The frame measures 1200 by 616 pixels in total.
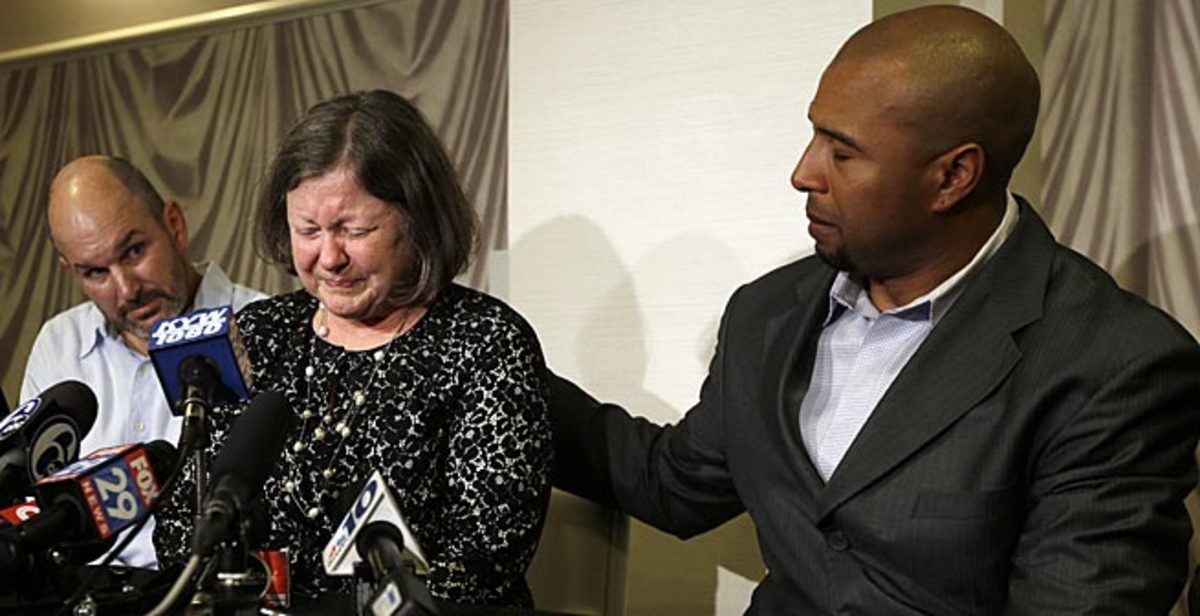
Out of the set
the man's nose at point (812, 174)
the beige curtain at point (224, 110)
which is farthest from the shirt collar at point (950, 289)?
the beige curtain at point (224, 110)

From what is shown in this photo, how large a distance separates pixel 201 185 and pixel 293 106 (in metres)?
0.39

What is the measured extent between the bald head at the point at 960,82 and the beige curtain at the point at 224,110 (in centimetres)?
178

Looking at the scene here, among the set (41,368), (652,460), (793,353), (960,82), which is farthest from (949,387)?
(41,368)

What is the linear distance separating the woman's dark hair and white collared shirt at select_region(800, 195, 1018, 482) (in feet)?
1.69

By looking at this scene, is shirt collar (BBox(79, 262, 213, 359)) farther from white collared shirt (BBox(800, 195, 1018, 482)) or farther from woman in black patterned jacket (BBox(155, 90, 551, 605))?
white collared shirt (BBox(800, 195, 1018, 482))

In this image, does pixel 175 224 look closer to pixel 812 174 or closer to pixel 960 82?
pixel 812 174

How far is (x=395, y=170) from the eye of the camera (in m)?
1.80

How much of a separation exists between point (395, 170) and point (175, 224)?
2.91 ft

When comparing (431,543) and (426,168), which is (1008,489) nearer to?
(431,543)

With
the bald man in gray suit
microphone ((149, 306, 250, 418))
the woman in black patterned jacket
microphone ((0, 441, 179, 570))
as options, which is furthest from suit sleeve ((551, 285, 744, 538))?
microphone ((0, 441, 179, 570))

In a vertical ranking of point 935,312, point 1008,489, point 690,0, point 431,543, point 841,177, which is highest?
→ point 690,0

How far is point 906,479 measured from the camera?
1517mm

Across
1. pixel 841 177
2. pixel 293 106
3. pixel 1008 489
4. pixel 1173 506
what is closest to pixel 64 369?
pixel 293 106

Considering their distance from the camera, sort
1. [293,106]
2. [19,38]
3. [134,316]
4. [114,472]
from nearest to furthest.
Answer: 1. [114,472]
2. [134,316]
3. [293,106]
4. [19,38]
